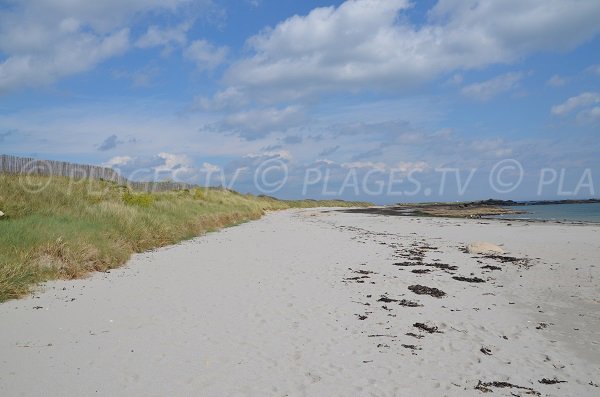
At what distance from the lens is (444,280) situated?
10.4m

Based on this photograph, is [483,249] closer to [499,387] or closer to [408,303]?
[408,303]

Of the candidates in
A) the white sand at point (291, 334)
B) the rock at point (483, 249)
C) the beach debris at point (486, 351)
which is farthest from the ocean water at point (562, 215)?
the beach debris at point (486, 351)

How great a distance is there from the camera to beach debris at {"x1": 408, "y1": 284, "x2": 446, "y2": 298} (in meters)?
8.88

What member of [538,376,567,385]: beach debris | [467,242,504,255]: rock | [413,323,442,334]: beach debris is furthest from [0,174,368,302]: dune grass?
[467,242,504,255]: rock

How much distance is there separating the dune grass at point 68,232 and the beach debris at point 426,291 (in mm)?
7259

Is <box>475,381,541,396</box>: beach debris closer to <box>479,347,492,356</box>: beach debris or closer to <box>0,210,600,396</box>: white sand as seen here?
<box>0,210,600,396</box>: white sand

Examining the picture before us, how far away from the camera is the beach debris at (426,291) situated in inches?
349

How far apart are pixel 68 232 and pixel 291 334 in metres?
6.98

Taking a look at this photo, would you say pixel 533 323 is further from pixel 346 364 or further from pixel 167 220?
pixel 167 220

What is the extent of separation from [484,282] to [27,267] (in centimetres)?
980

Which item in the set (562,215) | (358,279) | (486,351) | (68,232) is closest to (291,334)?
(486,351)

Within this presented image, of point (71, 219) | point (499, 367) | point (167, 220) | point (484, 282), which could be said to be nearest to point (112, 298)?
point (71, 219)

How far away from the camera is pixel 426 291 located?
9094 millimetres

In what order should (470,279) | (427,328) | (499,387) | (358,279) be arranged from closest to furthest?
(499,387) < (427,328) < (358,279) < (470,279)
